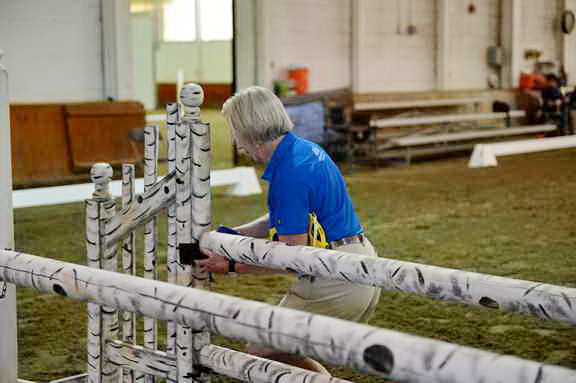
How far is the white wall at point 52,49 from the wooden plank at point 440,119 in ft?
10.9

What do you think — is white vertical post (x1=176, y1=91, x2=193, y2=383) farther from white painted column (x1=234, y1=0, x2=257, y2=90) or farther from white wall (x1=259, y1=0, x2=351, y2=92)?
white wall (x1=259, y1=0, x2=351, y2=92)

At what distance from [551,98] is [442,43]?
201cm

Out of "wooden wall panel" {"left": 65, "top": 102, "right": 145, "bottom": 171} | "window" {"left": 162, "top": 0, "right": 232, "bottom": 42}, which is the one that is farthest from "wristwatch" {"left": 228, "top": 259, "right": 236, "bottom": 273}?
"window" {"left": 162, "top": 0, "right": 232, "bottom": 42}

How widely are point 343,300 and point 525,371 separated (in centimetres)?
144

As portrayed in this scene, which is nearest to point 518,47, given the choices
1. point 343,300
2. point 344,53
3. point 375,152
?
point 344,53

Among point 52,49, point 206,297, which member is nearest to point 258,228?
point 206,297

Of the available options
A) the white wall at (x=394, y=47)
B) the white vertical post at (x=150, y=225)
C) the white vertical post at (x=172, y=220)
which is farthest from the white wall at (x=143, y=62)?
the white vertical post at (x=172, y=220)

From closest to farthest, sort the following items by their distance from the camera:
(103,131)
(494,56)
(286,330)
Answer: (286,330) → (103,131) → (494,56)

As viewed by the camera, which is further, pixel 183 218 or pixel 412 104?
pixel 412 104

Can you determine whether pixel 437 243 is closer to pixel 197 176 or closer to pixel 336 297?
pixel 336 297

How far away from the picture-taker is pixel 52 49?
351 inches

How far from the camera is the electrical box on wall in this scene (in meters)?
13.9

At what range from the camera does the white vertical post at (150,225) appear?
101 inches

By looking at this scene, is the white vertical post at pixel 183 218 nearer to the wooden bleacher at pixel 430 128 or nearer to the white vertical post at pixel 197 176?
the white vertical post at pixel 197 176
